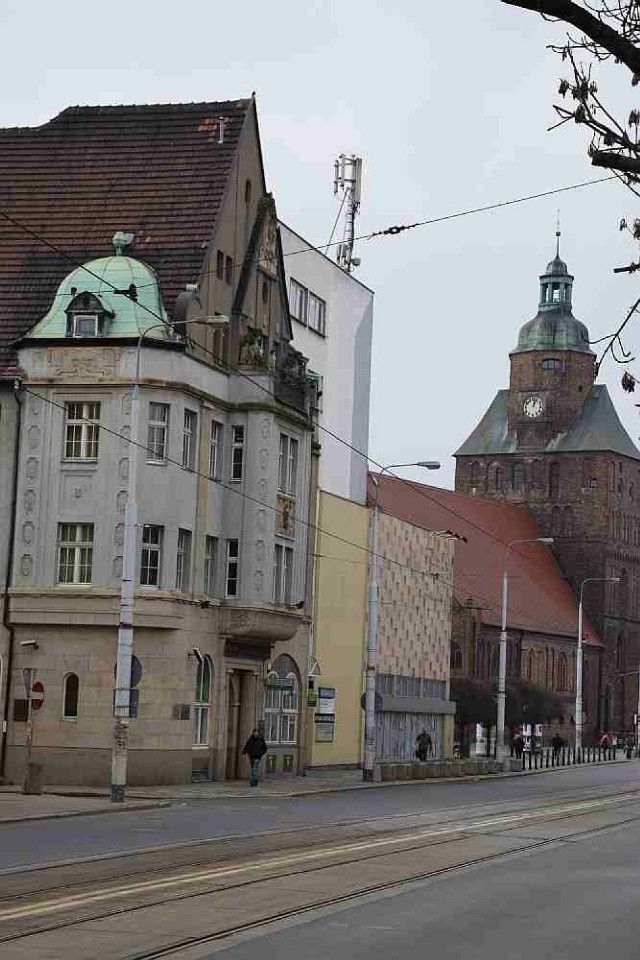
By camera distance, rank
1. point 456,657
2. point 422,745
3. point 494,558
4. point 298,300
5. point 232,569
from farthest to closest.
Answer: point 494,558, point 456,657, point 298,300, point 422,745, point 232,569

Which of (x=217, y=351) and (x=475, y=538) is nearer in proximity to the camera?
(x=217, y=351)

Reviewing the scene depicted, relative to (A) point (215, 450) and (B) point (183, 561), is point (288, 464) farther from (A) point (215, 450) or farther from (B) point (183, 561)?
(B) point (183, 561)

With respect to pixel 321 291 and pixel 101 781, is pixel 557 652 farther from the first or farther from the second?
pixel 101 781

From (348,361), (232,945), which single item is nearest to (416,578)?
(348,361)

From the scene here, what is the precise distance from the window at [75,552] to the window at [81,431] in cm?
169

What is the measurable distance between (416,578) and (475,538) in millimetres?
55344

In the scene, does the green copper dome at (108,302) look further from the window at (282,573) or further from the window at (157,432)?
the window at (282,573)

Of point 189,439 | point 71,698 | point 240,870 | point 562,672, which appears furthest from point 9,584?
point 562,672

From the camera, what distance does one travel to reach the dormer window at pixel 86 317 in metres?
45.1

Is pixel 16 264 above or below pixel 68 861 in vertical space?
above

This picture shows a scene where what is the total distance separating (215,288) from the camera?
159ft

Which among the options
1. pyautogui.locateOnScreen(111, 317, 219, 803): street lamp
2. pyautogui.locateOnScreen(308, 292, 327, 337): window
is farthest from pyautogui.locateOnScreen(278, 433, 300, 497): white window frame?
pyautogui.locateOnScreen(308, 292, 327, 337): window

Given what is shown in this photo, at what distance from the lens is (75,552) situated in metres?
44.8

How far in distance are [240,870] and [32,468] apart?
25.4 meters
